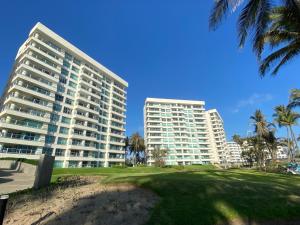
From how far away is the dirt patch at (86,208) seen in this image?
6.11 metres

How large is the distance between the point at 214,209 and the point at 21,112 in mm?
47220

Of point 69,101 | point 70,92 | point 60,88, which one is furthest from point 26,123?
point 70,92

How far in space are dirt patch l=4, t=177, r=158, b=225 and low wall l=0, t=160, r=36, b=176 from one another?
75.4 ft

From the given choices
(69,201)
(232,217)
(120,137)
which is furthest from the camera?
(120,137)

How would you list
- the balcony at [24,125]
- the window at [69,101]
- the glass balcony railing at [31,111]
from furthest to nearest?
the window at [69,101] < the glass balcony railing at [31,111] < the balcony at [24,125]

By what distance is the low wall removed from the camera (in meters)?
28.8

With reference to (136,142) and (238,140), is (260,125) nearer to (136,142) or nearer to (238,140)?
(238,140)

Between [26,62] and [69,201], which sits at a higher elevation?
[26,62]

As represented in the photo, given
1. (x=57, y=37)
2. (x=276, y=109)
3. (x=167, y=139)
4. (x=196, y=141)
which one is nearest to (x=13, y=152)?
(x=57, y=37)

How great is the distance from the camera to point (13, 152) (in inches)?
1529

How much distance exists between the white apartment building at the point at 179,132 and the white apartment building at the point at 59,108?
3084 centimetres

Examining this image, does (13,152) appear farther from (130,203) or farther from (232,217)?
(232,217)

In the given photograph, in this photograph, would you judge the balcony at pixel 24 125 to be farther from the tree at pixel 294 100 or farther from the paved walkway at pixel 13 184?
the tree at pixel 294 100

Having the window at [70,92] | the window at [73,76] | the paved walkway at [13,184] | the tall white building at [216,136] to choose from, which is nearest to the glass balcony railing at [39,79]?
the window at [70,92]
